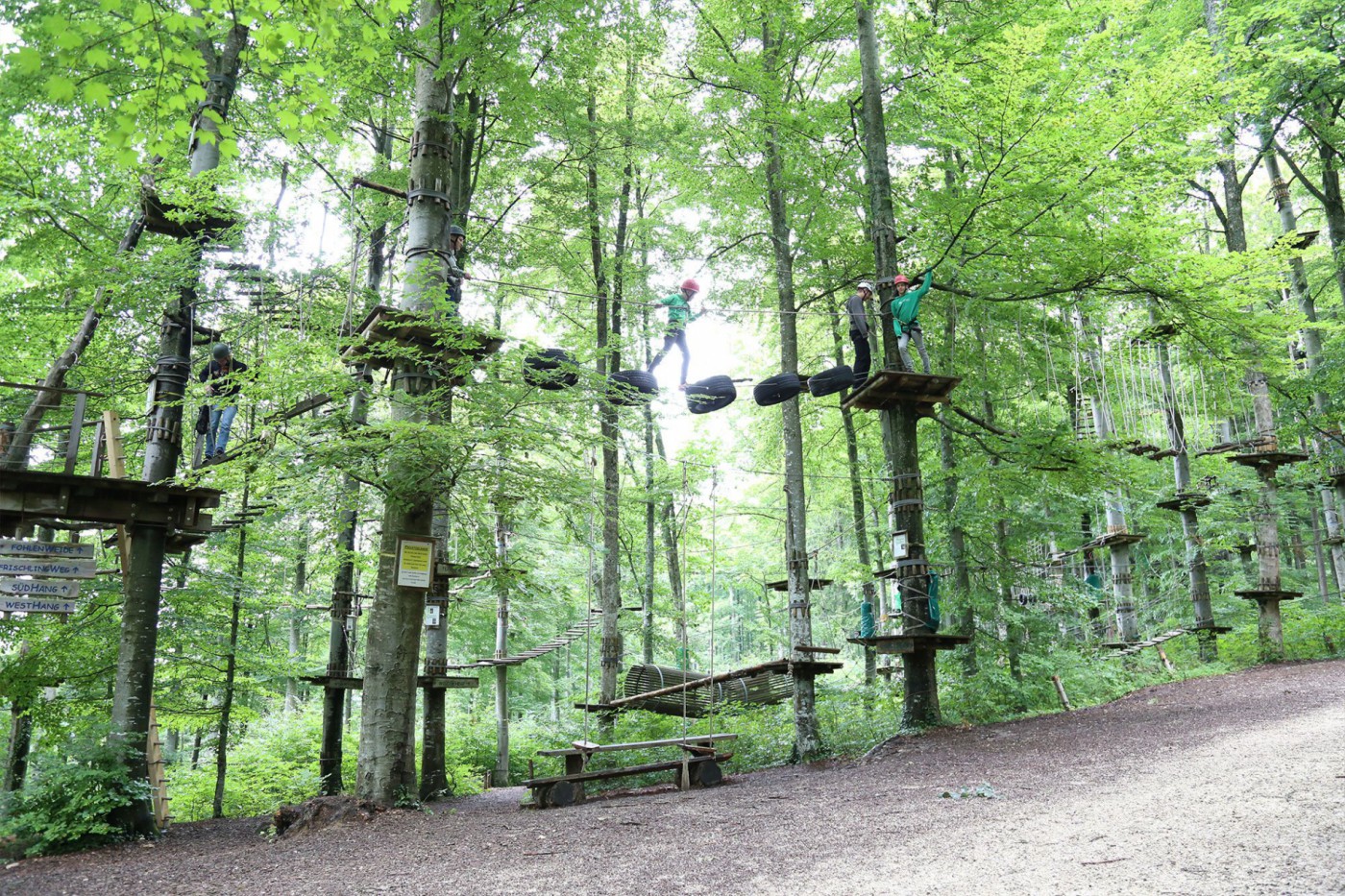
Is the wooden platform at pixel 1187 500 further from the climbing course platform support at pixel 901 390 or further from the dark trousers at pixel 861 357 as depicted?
the dark trousers at pixel 861 357

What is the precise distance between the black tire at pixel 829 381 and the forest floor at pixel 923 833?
12.4ft

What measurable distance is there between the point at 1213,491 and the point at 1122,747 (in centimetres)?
1150

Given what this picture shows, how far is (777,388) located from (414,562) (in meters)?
4.31

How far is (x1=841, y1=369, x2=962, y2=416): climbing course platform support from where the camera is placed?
8211mm

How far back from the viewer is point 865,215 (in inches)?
478

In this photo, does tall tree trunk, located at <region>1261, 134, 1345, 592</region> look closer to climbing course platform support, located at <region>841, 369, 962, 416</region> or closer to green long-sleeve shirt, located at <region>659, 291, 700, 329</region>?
climbing course platform support, located at <region>841, 369, 962, 416</region>

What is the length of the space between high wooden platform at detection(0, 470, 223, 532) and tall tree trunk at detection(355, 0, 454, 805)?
105 inches

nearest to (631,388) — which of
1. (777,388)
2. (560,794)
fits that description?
(777,388)

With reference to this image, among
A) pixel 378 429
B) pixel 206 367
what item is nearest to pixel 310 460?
pixel 378 429

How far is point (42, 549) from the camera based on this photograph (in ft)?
25.0

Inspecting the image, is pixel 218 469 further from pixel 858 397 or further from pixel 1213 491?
pixel 1213 491

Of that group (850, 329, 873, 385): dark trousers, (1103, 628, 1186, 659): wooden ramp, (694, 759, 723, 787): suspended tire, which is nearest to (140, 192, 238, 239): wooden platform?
(850, 329, 873, 385): dark trousers

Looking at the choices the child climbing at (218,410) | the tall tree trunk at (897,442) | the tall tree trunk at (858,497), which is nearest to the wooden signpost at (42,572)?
the child climbing at (218,410)

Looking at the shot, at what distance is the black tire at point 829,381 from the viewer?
8.84 metres
